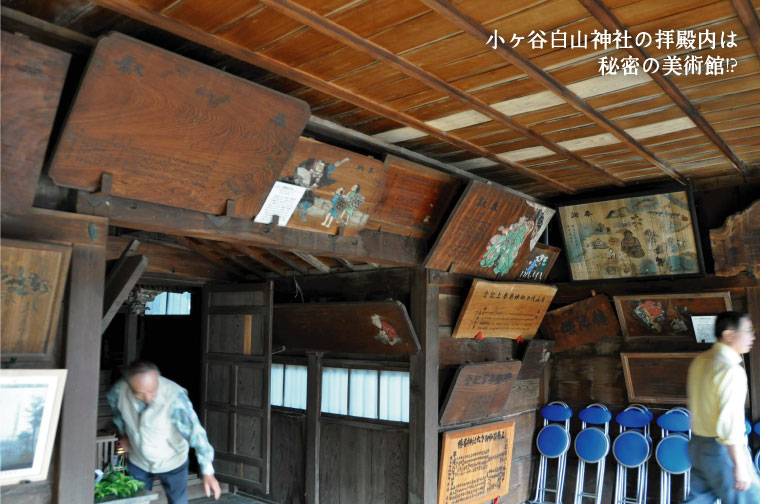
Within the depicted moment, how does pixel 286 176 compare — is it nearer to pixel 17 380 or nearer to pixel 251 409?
pixel 17 380

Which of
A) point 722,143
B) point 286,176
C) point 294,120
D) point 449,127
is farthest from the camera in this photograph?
point 722,143

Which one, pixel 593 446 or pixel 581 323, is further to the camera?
pixel 581 323

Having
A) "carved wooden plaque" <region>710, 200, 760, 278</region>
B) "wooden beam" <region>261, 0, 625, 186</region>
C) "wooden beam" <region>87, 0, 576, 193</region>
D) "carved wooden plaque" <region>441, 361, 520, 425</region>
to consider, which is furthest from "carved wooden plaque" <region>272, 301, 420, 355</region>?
"carved wooden plaque" <region>710, 200, 760, 278</region>

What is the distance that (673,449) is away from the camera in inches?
223

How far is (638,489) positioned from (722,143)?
3329mm

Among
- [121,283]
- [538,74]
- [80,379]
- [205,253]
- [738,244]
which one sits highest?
[538,74]

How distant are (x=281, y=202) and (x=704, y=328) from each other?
4.28 metres

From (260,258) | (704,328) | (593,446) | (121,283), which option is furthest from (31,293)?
(704,328)

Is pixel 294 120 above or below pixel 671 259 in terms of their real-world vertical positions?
above

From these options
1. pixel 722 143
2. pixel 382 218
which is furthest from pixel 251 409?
pixel 722 143

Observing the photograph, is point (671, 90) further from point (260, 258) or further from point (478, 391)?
point (260, 258)

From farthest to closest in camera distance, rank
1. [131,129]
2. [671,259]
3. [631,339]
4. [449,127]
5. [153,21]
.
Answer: [631,339], [671,259], [449,127], [131,129], [153,21]

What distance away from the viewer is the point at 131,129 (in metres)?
3.05

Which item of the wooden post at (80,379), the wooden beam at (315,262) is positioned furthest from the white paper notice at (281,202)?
the wooden beam at (315,262)
